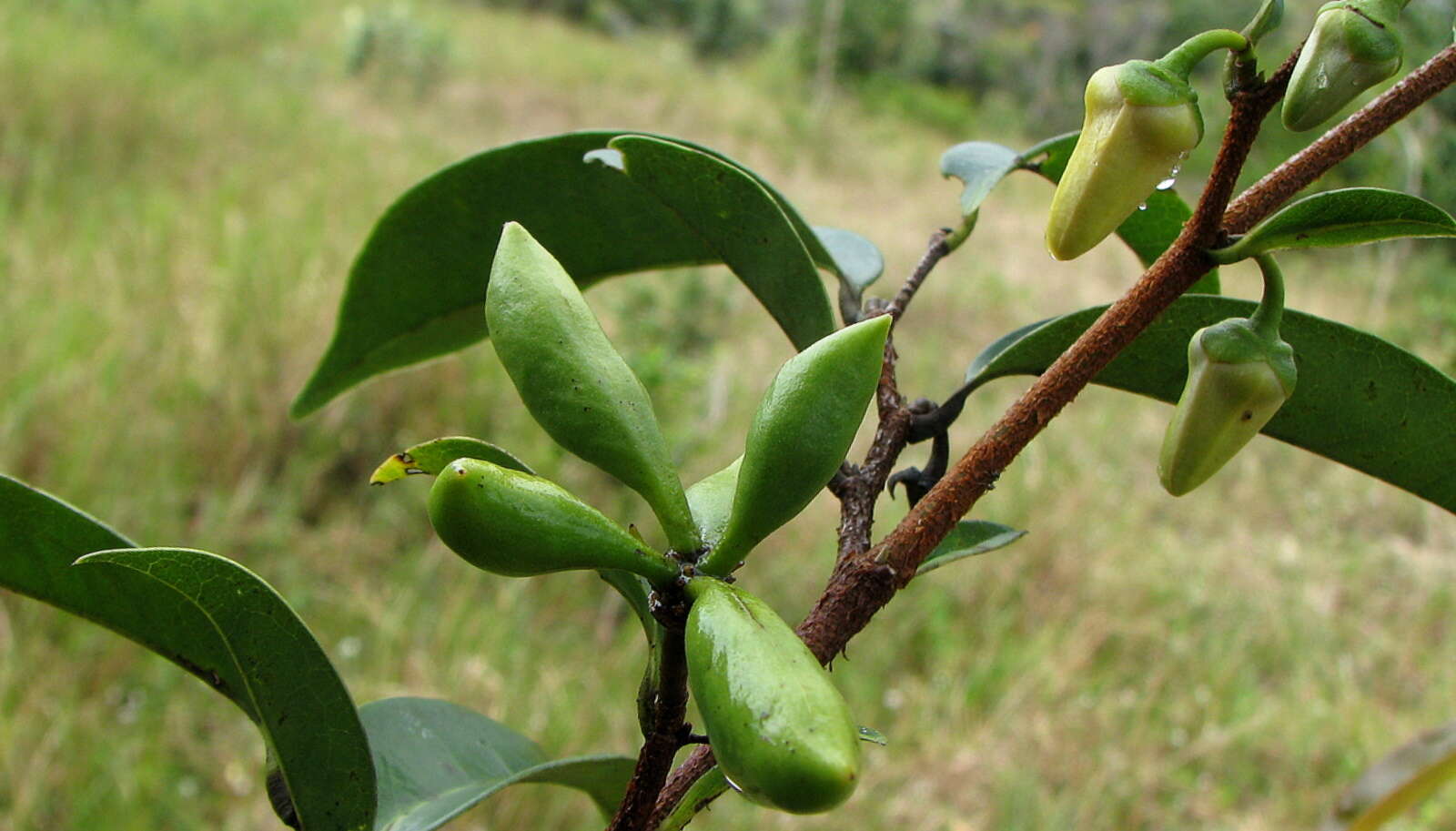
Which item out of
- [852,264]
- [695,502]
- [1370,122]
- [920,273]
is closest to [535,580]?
[852,264]

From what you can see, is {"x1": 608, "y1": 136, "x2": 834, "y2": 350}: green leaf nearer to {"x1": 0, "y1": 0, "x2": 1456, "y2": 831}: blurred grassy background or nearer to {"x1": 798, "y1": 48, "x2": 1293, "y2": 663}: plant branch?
{"x1": 798, "y1": 48, "x2": 1293, "y2": 663}: plant branch

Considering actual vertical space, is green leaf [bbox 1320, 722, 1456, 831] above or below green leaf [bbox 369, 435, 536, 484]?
below

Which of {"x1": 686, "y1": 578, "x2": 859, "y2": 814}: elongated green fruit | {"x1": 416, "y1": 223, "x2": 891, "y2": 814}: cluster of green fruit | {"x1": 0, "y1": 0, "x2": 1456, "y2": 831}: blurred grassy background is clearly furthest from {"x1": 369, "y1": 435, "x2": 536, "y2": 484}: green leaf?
{"x1": 0, "y1": 0, "x2": 1456, "y2": 831}: blurred grassy background

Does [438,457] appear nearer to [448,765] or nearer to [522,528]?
[522,528]

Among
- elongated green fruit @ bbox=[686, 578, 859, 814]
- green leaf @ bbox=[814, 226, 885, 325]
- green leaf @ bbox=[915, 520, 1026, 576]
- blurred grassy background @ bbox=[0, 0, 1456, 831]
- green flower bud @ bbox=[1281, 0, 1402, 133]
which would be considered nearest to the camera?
elongated green fruit @ bbox=[686, 578, 859, 814]

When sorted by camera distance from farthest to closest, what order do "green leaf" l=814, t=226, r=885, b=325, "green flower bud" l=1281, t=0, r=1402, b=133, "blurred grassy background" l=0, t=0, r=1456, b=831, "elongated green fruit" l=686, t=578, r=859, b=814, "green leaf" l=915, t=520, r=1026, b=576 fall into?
"blurred grassy background" l=0, t=0, r=1456, b=831 → "green leaf" l=814, t=226, r=885, b=325 → "green leaf" l=915, t=520, r=1026, b=576 → "green flower bud" l=1281, t=0, r=1402, b=133 → "elongated green fruit" l=686, t=578, r=859, b=814

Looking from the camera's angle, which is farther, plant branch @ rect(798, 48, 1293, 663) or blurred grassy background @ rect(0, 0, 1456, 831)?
blurred grassy background @ rect(0, 0, 1456, 831)

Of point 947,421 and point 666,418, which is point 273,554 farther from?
point 947,421

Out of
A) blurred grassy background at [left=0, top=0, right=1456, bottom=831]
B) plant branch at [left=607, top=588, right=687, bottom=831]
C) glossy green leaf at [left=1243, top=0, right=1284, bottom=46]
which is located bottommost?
blurred grassy background at [left=0, top=0, right=1456, bottom=831]
